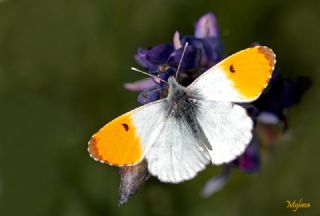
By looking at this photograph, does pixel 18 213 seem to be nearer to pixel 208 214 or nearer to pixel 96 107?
pixel 96 107

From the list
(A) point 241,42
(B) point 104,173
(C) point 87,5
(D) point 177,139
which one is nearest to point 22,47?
(C) point 87,5

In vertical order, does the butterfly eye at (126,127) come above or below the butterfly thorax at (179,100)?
above

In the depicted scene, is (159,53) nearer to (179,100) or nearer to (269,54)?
(179,100)

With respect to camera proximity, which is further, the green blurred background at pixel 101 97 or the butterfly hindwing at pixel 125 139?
the green blurred background at pixel 101 97

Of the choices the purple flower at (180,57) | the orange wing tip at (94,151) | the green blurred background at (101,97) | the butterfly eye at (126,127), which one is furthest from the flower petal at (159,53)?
the green blurred background at (101,97)

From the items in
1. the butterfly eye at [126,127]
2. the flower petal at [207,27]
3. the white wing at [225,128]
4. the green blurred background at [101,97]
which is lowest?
the green blurred background at [101,97]

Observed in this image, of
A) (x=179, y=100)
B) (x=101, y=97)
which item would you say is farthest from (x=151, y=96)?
(x=101, y=97)

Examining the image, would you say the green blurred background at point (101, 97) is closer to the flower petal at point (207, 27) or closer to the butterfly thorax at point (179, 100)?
the flower petal at point (207, 27)
